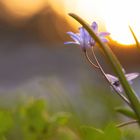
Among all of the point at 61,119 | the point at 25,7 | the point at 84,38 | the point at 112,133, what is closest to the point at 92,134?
the point at 112,133

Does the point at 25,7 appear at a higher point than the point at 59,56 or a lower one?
higher

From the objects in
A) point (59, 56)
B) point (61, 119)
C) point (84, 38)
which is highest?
point (84, 38)

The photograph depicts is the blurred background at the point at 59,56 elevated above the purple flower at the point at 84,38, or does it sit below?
below

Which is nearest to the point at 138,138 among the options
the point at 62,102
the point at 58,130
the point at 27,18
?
the point at 58,130

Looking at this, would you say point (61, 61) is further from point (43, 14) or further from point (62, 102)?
point (62, 102)

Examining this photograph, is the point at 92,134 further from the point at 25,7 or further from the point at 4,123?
the point at 25,7

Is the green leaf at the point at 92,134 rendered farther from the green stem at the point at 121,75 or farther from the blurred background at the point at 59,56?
the blurred background at the point at 59,56

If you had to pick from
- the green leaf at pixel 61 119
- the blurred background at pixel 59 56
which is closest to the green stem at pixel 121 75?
the blurred background at pixel 59 56

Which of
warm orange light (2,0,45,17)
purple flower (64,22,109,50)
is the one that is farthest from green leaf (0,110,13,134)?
warm orange light (2,0,45,17)
